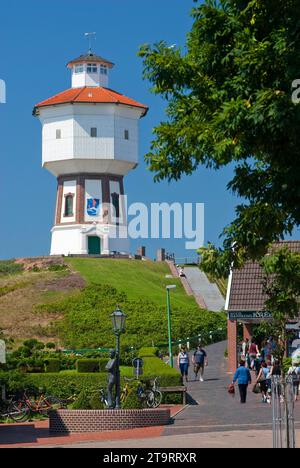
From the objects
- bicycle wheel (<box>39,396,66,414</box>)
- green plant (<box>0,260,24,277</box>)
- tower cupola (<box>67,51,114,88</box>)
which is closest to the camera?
bicycle wheel (<box>39,396,66,414</box>)

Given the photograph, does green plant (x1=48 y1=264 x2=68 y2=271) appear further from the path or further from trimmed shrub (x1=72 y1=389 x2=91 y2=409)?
trimmed shrub (x1=72 y1=389 x2=91 y2=409)

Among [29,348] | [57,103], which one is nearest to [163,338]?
[29,348]

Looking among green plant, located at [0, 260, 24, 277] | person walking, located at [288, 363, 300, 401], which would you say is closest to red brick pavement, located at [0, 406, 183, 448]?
person walking, located at [288, 363, 300, 401]

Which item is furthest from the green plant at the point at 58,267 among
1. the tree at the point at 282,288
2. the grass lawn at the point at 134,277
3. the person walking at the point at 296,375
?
the tree at the point at 282,288

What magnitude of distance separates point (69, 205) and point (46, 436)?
6634 cm

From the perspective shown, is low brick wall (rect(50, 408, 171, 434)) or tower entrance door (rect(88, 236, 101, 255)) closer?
low brick wall (rect(50, 408, 171, 434))

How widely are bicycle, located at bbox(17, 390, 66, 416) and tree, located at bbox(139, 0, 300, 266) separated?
545 inches

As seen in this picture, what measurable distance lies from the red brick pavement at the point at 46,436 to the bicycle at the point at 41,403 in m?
2.21

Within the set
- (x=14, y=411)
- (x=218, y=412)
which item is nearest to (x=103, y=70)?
(x=218, y=412)

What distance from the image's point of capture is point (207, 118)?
64.7 feet

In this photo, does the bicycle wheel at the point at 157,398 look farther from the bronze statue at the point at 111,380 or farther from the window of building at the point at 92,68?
the window of building at the point at 92,68

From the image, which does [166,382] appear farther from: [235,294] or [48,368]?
[235,294]

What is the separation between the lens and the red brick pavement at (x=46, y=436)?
25.9 meters

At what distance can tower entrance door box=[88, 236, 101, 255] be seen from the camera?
93.3m
